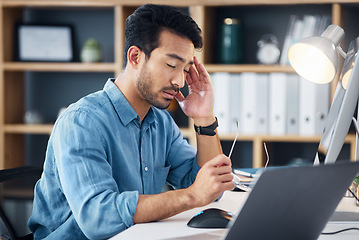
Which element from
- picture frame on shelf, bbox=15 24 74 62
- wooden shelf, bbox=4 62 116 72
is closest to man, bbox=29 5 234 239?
wooden shelf, bbox=4 62 116 72

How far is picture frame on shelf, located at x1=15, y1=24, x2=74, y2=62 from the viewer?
341cm

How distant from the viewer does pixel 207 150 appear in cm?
173

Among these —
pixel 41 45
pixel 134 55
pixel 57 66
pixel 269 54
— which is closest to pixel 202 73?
pixel 134 55

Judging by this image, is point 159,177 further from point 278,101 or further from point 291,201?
point 278,101

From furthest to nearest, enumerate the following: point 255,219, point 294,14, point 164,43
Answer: point 294,14 → point 164,43 → point 255,219

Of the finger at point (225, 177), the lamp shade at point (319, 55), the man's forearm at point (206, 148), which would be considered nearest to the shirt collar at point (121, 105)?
the man's forearm at point (206, 148)

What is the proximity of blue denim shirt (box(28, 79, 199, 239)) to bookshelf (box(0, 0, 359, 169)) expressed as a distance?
1348 millimetres

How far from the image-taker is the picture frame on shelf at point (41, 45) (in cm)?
341

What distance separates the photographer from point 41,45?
3.42 meters

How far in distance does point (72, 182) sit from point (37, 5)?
2.17 metres

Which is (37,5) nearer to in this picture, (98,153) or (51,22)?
(51,22)

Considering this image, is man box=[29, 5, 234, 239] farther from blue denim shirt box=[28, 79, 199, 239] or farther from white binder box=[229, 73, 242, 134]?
white binder box=[229, 73, 242, 134]

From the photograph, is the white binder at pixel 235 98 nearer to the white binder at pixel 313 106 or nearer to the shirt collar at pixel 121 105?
the white binder at pixel 313 106

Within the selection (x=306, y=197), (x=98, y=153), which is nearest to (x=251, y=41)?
(x=98, y=153)
